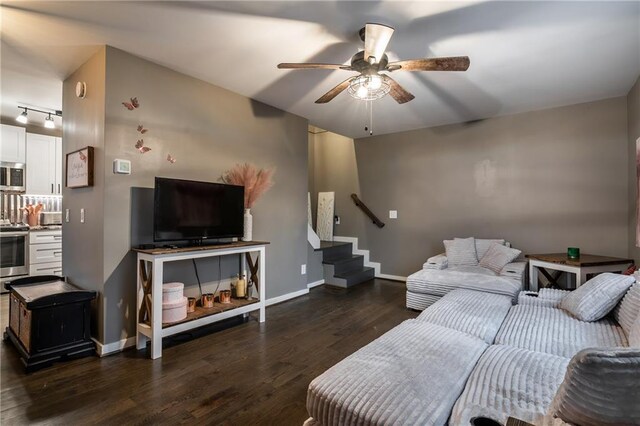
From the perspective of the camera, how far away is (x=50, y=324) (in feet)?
7.65

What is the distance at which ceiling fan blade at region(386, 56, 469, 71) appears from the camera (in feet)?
6.68

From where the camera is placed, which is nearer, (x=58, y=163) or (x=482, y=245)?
(x=482, y=245)

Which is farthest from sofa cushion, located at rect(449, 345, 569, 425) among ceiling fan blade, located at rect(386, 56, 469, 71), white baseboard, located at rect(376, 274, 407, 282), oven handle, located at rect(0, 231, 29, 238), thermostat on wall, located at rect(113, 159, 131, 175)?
oven handle, located at rect(0, 231, 29, 238)

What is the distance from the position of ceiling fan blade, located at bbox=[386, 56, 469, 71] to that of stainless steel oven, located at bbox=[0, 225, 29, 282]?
539 cm

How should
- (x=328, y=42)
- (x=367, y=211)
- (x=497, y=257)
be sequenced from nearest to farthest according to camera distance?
1. (x=328, y=42)
2. (x=497, y=257)
3. (x=367, y=211)

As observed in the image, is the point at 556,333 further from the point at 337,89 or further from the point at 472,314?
the point at 337,89

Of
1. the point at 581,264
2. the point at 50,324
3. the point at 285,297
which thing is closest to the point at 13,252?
the point at 50,324

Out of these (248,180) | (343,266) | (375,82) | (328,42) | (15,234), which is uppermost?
(328,42)

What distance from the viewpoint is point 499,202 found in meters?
4.31

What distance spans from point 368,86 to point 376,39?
0.45 metres

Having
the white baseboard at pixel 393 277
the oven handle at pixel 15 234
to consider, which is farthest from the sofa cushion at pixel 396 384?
the oven handle at pixel 15 234

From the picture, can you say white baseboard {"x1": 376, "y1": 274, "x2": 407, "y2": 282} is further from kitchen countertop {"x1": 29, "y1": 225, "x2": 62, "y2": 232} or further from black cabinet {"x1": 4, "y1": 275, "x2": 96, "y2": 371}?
kitchen countertop {"x1": 29, "y1": 225, "x2": 62, "y2": 232}

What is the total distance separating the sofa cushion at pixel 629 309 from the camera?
5.96ft

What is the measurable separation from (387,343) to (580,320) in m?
1.52
